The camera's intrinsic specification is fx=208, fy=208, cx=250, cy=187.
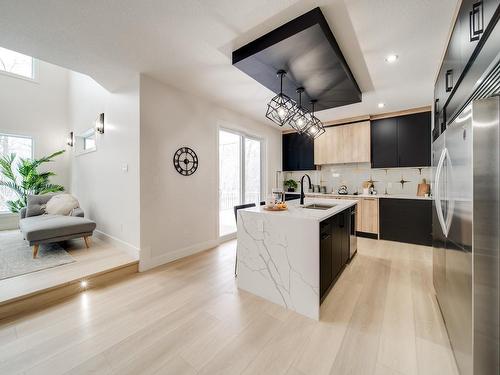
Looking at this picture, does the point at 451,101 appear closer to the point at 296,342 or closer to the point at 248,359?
the point at 296,342

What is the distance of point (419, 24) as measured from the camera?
1796 mm

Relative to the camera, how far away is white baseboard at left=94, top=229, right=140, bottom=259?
2.83 meters

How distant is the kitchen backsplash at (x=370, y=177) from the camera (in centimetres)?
420

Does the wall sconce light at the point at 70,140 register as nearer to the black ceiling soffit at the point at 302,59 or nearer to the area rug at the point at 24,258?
the area rug at the point at 24,258

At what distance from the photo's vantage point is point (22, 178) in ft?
15.5

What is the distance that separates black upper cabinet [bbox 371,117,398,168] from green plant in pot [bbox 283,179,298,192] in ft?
6.11

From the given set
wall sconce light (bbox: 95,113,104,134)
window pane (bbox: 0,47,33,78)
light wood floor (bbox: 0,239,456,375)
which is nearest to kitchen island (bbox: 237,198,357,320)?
light wood floor (bbox: 0,239,456,375)

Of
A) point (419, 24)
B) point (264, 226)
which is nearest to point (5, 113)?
point (264, 226)

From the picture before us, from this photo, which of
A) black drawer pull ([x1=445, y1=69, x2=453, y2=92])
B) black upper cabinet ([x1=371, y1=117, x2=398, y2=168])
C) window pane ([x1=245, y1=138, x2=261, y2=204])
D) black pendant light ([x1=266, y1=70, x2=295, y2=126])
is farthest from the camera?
window pane ([x1=245, y1=138, x2=261, y2=204])

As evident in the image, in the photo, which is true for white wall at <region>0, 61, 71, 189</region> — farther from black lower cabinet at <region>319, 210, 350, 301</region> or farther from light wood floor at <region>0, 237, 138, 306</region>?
black lower cabinet at <region>319, 210, 350, 301</region>

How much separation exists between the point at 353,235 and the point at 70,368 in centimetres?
324

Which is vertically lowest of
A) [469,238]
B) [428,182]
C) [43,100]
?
[469,238]

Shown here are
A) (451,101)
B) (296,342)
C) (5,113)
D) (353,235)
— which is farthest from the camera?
(5,113)

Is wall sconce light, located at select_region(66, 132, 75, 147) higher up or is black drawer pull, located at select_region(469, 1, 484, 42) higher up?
wall sconce light, located at select_region(66, 132, 75, 147)
